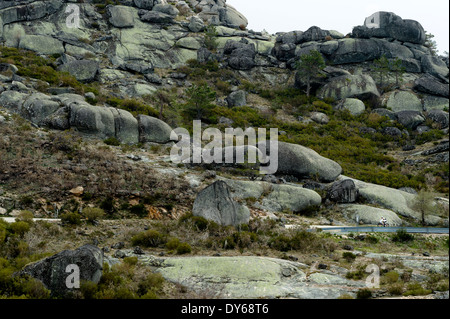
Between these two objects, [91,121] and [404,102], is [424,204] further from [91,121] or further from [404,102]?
[404,102]

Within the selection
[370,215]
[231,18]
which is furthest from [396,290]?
[231,18]

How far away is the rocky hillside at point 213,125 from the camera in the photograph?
20.9 meters

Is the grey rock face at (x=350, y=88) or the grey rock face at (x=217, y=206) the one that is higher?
the grey rock face at (x=350, y=88)

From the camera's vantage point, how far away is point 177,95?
5869cm

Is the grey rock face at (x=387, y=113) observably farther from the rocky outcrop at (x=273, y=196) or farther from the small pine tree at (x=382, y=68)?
the rocky outcrop at (x=273, y=196)

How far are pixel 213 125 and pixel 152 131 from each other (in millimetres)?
13579

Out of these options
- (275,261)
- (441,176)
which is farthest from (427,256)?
(441,176)

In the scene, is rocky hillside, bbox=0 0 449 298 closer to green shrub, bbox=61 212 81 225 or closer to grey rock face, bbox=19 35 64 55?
green shrub, bbox=61 212 81 225

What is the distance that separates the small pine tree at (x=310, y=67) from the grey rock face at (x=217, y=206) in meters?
50.1

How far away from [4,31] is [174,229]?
6556 centimetres

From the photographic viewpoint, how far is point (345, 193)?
30.3m

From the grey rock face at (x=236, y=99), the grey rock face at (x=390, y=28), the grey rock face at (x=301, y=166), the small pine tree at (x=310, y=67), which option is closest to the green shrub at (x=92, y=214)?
the grey rock face at (x=301, y=166)

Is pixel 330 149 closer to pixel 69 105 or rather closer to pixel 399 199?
pixel 399 199

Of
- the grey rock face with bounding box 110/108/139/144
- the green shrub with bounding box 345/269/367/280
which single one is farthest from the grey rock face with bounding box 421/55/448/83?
the green shrub with bounding box 345/269/367/280
